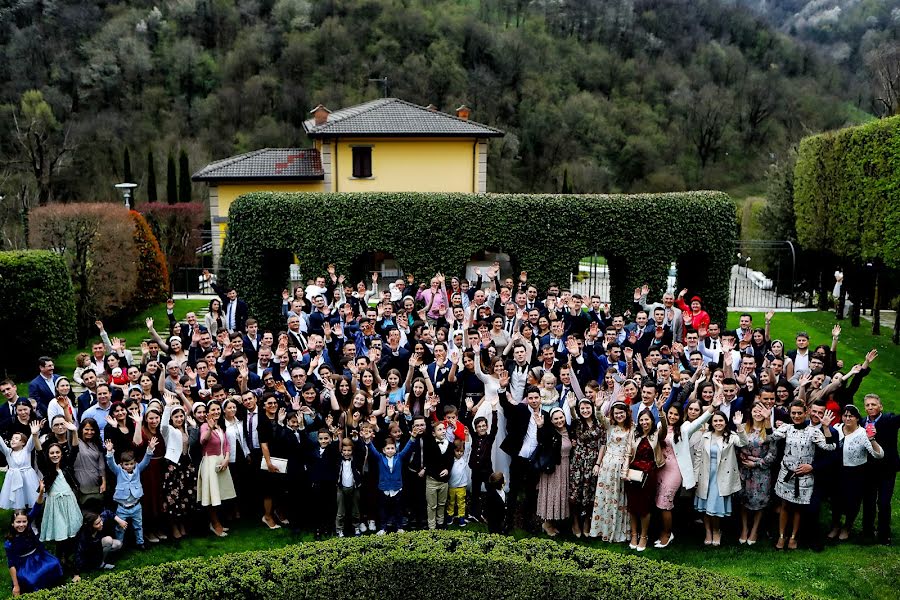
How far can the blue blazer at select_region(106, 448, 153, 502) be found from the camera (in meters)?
8.03

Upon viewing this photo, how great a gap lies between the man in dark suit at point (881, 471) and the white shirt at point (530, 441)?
4.00m

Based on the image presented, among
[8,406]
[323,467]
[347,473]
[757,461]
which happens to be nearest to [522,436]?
[347,473]

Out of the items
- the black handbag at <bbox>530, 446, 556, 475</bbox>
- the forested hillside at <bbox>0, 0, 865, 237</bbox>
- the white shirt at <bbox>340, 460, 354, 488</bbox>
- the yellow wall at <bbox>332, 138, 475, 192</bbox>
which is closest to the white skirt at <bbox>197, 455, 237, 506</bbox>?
the white shirt at <bbox>340, 460, 354, 488</bbox>

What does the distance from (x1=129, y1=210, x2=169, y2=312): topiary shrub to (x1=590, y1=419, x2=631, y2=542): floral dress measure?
16774mm

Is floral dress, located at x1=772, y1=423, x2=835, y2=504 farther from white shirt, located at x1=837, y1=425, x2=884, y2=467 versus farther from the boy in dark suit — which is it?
the boy in dark suit

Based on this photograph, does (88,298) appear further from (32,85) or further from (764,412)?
(32,85)

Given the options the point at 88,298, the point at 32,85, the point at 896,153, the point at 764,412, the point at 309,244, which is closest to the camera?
the point at 764,412

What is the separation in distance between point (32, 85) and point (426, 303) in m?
60.4

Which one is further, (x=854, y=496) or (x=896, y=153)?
(x=896, y=153)

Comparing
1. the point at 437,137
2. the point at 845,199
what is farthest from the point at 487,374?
the point at 437,137

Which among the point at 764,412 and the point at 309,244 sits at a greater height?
the point at 309,244

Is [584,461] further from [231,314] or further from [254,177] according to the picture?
[254,177]

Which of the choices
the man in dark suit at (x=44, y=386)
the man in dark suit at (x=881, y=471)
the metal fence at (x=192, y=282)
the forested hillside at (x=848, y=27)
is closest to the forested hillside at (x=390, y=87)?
the forested hillside at (x=848, y=27)

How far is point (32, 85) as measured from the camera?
59.7 m
